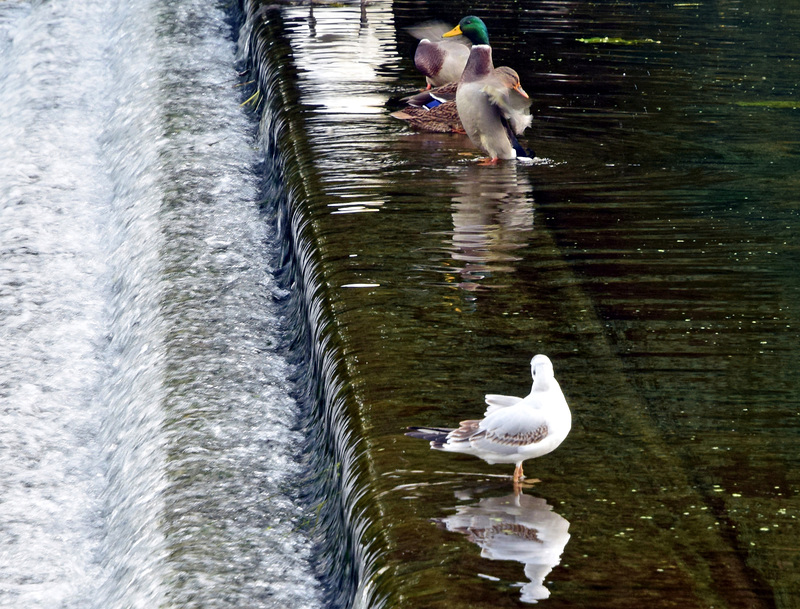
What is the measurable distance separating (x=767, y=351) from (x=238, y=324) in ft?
8.62

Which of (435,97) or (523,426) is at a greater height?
(435,97)

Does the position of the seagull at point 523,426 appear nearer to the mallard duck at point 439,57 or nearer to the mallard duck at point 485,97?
the mallard duck at point 485,97

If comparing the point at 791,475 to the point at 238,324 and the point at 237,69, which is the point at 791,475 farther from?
the point at 237,69

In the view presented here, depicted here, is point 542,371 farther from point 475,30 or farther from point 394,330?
point 475,30

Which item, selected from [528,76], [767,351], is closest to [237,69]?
[528,76]

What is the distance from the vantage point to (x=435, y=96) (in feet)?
22.7

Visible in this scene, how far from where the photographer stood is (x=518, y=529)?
129 inches

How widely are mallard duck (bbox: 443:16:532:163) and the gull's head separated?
297 cm

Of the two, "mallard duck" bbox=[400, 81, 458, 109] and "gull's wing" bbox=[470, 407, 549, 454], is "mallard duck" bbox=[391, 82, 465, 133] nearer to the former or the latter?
"mallard duck" bbox=[400, 81, 458, 109]

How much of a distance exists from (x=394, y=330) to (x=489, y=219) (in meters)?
1.19

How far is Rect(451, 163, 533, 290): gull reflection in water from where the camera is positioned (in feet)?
16.5

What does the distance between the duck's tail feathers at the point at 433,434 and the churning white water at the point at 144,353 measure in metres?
0.72

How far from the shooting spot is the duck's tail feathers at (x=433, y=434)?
139 inches

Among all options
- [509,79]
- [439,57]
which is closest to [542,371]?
[509,79]
